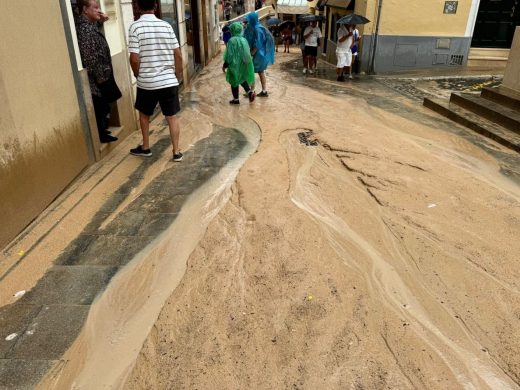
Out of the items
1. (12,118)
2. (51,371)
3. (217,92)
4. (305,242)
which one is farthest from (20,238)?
(217,92)

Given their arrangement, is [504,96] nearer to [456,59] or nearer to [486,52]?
[456,59]

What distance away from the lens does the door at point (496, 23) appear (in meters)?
12.3

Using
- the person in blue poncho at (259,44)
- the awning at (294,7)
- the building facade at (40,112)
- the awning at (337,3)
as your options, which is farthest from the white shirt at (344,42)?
the awning at (294,7)

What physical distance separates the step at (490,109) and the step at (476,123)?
0.07 meters

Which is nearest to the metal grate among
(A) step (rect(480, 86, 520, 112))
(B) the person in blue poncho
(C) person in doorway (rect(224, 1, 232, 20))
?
(A) step (rect(480, 86, 520, 112))

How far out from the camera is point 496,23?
12539 millimetres

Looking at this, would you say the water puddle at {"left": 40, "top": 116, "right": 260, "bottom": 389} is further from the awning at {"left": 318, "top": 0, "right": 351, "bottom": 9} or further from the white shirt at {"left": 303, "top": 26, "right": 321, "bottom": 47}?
the awning at {"left": 318, "top": 0, "right": 351, "bottom": 9}

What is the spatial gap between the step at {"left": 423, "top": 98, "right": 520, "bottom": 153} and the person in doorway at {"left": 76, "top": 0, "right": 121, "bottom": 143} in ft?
17.0

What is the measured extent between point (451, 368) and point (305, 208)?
1948 millimetres

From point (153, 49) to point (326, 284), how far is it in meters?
3.10

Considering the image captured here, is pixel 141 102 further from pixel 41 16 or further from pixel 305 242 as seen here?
pixel 305 242

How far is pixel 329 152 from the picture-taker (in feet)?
17.6

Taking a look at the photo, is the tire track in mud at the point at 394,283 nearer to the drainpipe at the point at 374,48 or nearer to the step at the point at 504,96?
the step at the point at 504,96

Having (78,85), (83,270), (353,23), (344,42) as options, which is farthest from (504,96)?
(83,270)
